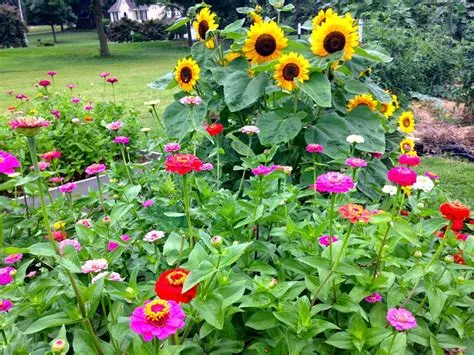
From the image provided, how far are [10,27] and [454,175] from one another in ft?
76.9

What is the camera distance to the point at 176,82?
2.39 metres

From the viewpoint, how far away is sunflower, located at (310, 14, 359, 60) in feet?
6.53

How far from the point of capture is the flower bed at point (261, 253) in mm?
1053

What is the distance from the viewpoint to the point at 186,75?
2.24 m

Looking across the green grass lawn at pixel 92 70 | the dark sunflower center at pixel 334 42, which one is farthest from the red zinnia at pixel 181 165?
the green grass lawn at pixel 92 70

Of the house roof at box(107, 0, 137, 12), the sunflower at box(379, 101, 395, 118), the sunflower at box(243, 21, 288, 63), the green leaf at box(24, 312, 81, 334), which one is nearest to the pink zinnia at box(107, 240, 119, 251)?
the green leaf at box(24, 312, 81, 334)

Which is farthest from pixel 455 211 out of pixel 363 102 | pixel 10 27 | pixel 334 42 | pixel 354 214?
pixel 10 27

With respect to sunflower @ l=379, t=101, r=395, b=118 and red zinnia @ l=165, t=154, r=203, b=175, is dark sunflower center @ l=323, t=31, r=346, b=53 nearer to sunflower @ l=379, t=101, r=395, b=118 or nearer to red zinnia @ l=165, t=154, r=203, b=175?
sunflower @ l=379, t=101, r=395, b=118

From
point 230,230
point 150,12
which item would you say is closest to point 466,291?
point 230,230

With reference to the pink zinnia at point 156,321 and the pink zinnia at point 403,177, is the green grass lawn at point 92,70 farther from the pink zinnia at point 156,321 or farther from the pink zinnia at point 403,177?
the pink zinnia at point 156,321

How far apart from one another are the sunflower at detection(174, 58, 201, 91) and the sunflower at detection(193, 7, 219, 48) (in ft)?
0.76

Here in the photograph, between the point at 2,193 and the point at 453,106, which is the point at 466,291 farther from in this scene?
the point at 453,106

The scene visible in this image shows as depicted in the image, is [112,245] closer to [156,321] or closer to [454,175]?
[156,321]

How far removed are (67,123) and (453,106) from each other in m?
4.42
